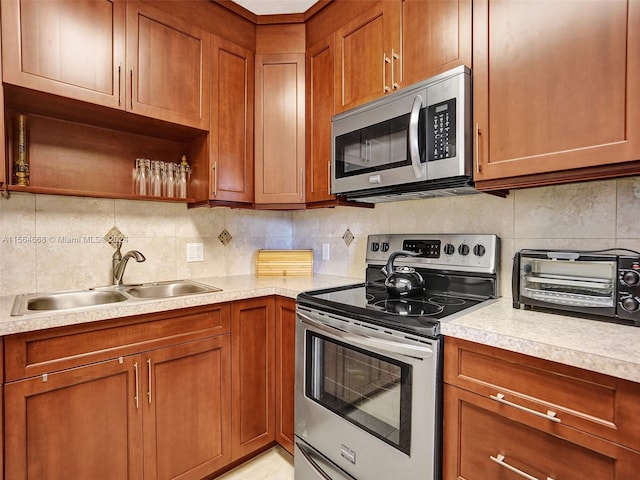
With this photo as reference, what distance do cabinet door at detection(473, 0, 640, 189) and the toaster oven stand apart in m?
0.28

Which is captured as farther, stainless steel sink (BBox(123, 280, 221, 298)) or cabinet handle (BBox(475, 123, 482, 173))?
stainless steel sink (BBox(123, 280, 221, 298))

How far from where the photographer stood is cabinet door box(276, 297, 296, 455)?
1747mm

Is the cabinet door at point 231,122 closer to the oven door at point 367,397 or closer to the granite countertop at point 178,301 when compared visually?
the granite countertop at point 178,301

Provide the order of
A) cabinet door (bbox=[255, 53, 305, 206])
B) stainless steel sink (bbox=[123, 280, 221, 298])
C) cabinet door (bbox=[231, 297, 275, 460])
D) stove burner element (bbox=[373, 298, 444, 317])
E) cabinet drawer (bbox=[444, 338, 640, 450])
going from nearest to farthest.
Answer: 1. cabinet drawer (bbox=[444, 338, 640, 450])
2. stove burner element (bbox=[373, 298, 444, 317])
3. cabinet door (bbox=[231, 297, 275, 460])
4. stainless steel sink (bbox=[123, 280, 221, 298])
5. cabinet door (bbox=[255, 53, 305, 206])

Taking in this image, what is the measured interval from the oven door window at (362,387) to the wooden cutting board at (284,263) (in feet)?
2.47

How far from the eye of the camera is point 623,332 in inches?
39.0

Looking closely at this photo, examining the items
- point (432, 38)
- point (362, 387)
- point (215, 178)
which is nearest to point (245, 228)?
point (215, 178)

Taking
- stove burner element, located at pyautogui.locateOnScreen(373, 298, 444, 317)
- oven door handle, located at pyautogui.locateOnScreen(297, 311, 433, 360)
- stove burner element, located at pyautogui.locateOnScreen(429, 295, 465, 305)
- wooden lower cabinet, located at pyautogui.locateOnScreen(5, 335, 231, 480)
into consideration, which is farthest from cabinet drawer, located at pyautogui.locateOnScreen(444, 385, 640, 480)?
wooden lower cabinet, located at pyautogui.locateOnScreen(5, 335, 231, 480)

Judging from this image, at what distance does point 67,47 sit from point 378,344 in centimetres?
176

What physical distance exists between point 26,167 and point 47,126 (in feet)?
0.84

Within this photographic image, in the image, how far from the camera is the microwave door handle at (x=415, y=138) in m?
1.38

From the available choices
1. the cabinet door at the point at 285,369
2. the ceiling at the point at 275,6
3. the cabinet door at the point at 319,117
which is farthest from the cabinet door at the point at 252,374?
the ceiling at the point at 275,6

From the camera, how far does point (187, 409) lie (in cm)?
155

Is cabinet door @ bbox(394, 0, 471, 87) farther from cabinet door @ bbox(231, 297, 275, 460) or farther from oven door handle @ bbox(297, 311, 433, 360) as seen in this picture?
cabinet door @ bbox(231, 297, 275, 460)
